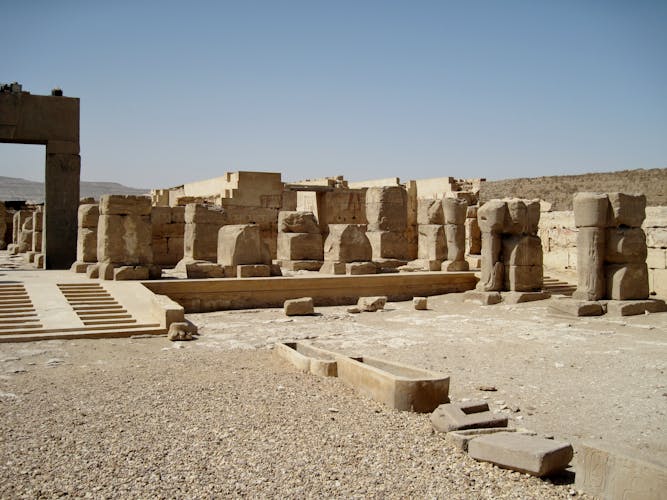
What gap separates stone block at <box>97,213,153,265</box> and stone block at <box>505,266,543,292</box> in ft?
22.9

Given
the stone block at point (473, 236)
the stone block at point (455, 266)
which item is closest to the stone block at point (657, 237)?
the stone block at point (455, 266)

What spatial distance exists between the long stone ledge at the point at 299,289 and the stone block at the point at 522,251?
188cm

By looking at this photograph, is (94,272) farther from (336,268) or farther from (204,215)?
(336,268)

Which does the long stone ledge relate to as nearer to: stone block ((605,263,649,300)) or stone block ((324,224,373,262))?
stone block ((324,224,373,262))

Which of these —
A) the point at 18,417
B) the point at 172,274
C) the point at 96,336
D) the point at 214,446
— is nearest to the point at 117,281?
the point at 172,274

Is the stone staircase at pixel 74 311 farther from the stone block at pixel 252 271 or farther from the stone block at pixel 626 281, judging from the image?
the stone block at pixel 626 281

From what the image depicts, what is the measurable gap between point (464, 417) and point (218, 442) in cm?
171

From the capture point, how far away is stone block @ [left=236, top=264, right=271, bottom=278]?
42.0 ft

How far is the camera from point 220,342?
8320 millimetres

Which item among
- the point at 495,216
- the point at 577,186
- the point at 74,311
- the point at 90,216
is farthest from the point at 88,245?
the point at 577,186

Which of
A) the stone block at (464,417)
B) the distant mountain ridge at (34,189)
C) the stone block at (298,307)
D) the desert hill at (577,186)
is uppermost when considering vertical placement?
the distant mountain ridge at (34,189)

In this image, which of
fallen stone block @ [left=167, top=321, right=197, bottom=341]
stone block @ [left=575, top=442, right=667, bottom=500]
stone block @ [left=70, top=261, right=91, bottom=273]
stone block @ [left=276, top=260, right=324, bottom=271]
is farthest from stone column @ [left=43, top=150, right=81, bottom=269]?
stone block @ [left=575, top=442, right=667, bottom=500]

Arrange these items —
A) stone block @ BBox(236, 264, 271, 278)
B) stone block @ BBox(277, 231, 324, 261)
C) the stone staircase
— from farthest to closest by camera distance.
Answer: stone block @ BBox(277, 231, 324, 261)
stone block @ BBox(236, 264, 271, 278)
the stone staircase

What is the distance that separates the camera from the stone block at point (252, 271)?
1281 centimetres
